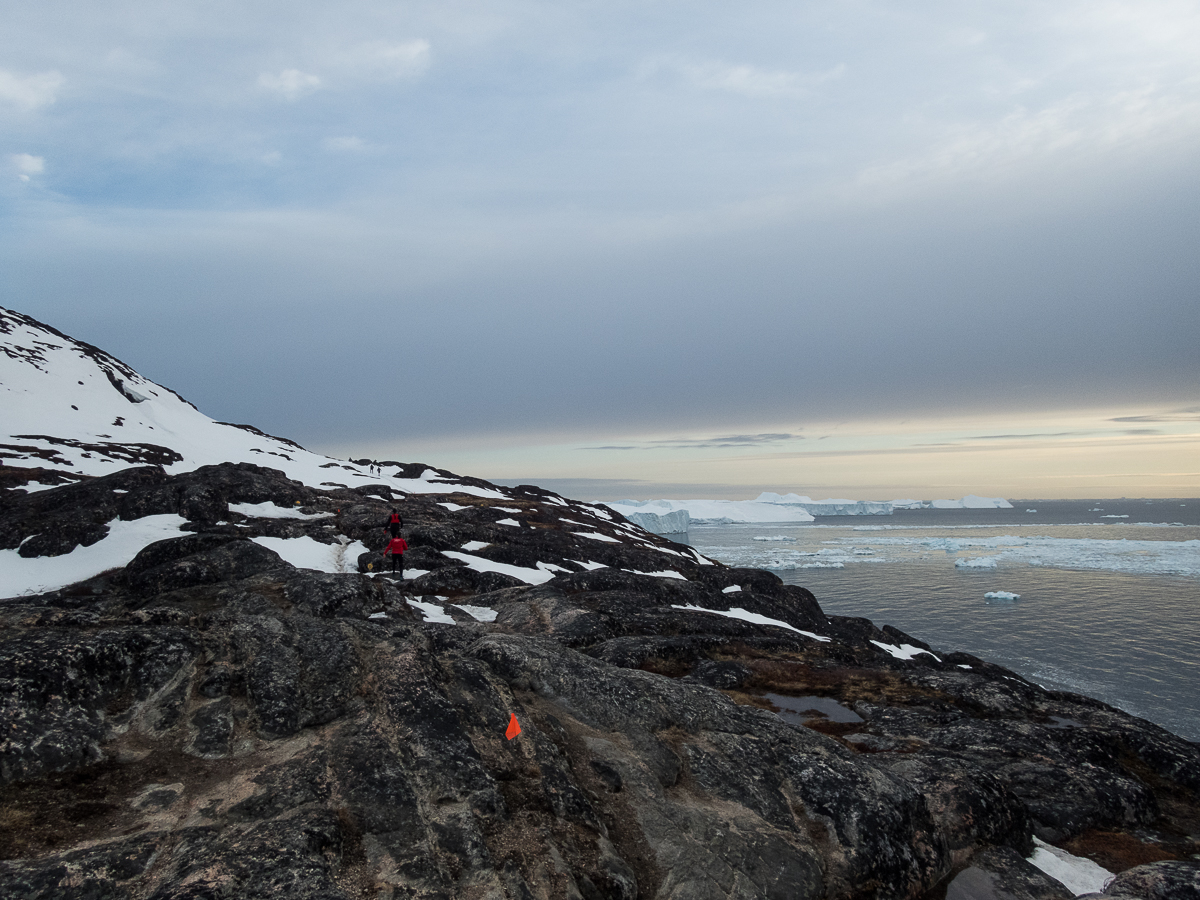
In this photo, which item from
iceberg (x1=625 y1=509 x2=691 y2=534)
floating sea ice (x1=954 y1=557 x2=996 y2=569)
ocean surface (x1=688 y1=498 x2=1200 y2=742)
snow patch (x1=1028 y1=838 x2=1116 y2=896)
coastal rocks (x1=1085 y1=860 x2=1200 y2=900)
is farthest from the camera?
iceberg (x1=625 y1=509 x2=691 y2=534)

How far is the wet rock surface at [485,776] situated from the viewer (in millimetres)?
8602

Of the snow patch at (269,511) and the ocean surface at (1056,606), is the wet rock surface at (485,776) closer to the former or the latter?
the ocean surface at (1056,606)

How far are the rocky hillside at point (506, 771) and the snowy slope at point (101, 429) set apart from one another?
52.2 meters

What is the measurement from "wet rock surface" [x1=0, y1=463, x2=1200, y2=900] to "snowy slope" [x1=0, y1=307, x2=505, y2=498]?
52.1m

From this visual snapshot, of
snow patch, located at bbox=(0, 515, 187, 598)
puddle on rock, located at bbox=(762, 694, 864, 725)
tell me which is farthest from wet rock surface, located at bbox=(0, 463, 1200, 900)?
snow patch, located at bbox=(0, 515, 187, 598)

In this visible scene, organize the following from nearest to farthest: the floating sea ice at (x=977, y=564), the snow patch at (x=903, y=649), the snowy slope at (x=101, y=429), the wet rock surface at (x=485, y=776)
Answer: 1. the wet rock surface at (x=485, y=776)
2. the snow patch at (x=903, y=649)
3. the snowy slope at (x=101, y=429)
4. the floating sea ice at (x=977, y=564)

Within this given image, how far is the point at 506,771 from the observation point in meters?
11.0

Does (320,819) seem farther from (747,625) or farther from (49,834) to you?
(747,625)

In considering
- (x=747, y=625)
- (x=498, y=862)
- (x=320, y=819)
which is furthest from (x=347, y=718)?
(x=747, y=625)

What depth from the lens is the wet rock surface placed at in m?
8.60

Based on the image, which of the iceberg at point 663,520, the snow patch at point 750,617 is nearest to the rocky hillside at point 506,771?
the snow patch at point 750,617

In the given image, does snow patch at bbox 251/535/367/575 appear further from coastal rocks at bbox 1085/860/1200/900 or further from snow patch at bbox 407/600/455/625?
coastal rocks at bbox 1085/860/1200/900

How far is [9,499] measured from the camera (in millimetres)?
40094

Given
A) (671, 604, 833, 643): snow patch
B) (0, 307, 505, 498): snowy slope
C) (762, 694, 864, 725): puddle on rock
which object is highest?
(0, 307, 505, 498): snowy slope
